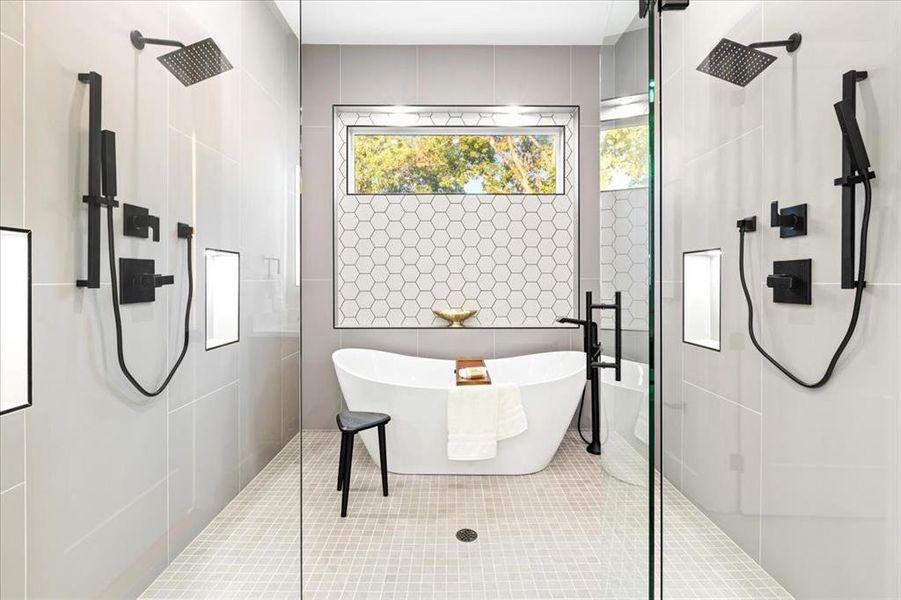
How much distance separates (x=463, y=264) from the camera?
10.1 feet

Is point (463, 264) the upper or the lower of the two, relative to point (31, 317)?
upper

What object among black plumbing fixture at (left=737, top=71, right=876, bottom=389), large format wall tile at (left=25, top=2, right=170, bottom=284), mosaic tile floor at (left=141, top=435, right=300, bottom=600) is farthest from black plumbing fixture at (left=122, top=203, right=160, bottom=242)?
black plumbing fixture at (left=737, top=71, right=876, bottom=389)

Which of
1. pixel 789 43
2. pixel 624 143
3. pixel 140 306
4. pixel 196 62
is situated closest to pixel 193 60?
pixel 196 62

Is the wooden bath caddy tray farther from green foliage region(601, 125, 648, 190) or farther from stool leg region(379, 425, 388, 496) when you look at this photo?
green foliage region(601, 125, 648, 190)

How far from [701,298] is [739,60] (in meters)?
0.87

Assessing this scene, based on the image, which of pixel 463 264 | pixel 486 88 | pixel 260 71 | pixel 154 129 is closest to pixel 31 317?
pixel 154 129

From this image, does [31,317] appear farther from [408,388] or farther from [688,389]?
[688,389]

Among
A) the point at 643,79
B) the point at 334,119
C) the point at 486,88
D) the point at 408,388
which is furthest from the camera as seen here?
the point at 486,88

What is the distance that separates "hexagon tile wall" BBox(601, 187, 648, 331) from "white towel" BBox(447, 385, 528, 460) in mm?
1150

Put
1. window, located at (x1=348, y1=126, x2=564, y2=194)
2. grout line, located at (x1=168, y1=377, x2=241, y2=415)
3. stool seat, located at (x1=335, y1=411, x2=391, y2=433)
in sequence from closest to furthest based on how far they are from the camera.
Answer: grout line, located at (x1=168, y1=377, x2=241, y2=415) < stool seat, located at (x1=335, y1=411, x2=391, y2=433) < window, located at (x1=348, y1=126, x2=564, y2=194)

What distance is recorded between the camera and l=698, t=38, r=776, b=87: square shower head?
57.8 inches

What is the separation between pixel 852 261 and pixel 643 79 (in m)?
0.75

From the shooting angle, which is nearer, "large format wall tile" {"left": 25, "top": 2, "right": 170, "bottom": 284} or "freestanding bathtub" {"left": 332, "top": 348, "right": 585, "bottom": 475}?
"large format wall tile" {"left": 25, "top": 2, "right": 170, "bottom": 284}

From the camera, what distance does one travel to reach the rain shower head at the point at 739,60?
4.61 feet
